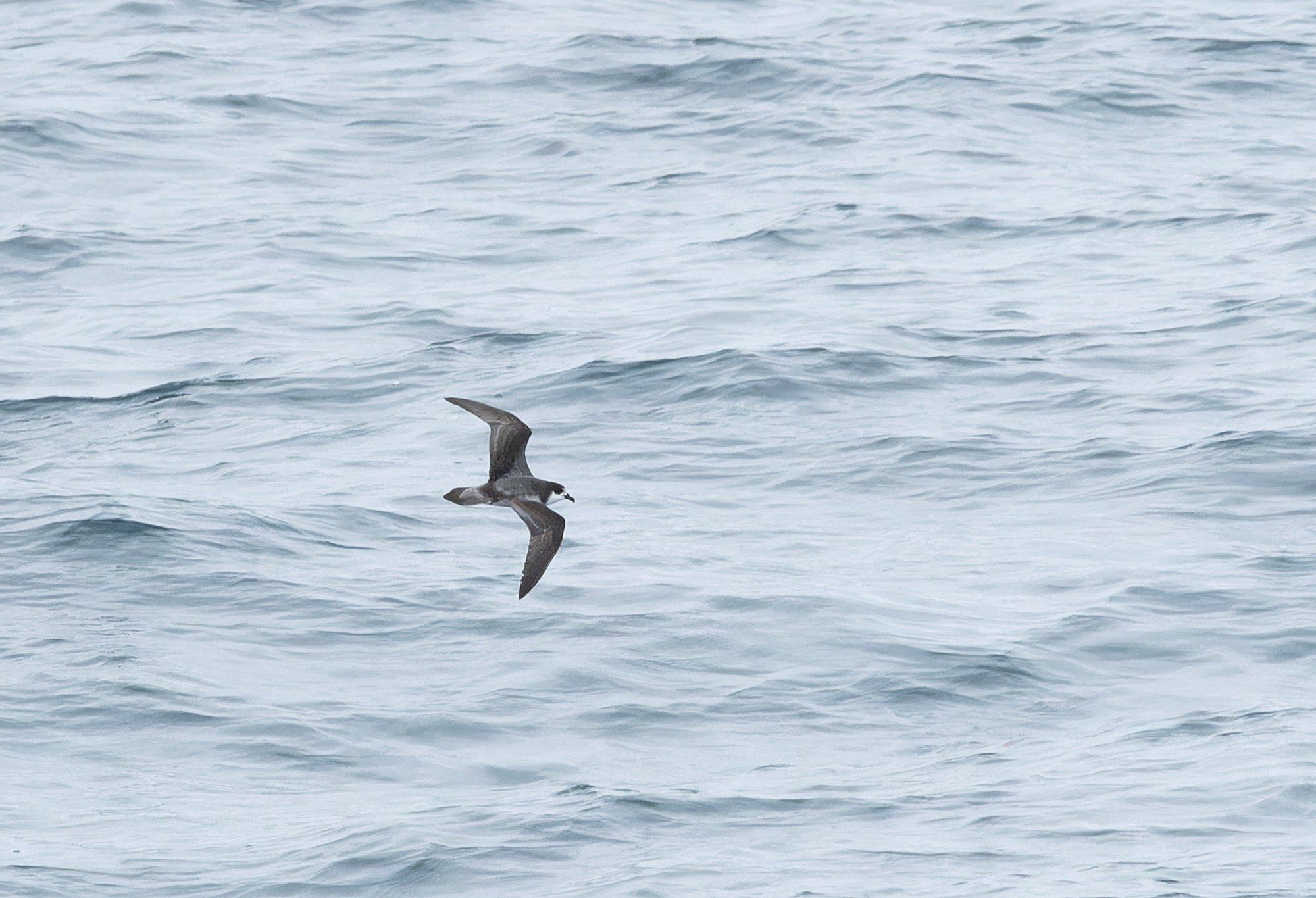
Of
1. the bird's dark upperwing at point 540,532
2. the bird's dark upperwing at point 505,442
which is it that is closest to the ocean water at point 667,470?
the bird's dark upperwing at point 540,532

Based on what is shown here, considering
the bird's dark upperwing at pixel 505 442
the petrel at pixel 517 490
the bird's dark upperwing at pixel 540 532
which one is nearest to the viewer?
the bird's dark upperwing at pixel 540 532

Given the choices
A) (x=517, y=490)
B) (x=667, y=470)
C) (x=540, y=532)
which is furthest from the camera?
(x=667, y=470)

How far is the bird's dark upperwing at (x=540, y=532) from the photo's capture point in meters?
8.52

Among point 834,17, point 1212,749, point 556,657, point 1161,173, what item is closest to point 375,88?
point 834,17

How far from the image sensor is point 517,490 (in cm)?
901

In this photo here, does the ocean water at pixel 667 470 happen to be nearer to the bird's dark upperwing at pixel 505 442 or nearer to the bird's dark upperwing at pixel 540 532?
the bird's dark upperwing at pixel 540 532

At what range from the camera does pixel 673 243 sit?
1712 cm

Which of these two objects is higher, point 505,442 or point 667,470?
point 505,442

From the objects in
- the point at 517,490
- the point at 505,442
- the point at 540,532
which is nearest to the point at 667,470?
the point at 505,442

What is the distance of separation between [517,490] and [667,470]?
3966 millimetres

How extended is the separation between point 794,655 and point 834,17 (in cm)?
1438

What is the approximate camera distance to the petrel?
868 cm

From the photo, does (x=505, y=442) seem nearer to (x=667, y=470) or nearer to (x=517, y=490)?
(x=517, y=490)

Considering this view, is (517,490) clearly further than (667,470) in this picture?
No
